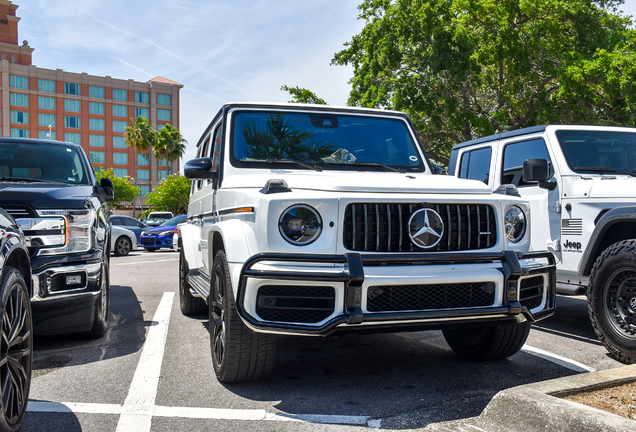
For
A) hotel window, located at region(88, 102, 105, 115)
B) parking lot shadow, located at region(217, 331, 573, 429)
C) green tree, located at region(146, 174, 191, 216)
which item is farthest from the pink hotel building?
parking lot shadow, located at region(217, 331, 573, 429)

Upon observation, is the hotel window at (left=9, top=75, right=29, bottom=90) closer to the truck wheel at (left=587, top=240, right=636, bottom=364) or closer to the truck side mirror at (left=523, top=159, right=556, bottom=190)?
the truck side mirror at (left=523, top=159, right=556, bottom=190)

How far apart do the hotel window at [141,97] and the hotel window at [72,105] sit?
29.1 ft

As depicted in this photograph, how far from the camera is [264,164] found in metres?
4.61

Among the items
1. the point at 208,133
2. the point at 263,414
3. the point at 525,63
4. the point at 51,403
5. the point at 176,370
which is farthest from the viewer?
the point at 525,63

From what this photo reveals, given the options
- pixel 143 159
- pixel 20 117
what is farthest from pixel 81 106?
pixel 143 159

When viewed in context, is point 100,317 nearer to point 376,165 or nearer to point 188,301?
point 188,301

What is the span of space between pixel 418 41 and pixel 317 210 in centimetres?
1788

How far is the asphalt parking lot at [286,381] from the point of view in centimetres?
333

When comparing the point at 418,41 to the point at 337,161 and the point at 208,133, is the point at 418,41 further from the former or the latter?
the point at 337,161

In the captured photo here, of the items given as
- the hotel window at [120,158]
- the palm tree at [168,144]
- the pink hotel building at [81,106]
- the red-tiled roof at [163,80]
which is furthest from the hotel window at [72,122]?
the palm tree at [168,144]

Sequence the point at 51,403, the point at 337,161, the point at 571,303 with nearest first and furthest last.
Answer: the point at 51,403 → the point at 337,161 → the point at 571,303

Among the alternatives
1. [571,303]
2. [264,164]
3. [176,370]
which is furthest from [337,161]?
[571,303]

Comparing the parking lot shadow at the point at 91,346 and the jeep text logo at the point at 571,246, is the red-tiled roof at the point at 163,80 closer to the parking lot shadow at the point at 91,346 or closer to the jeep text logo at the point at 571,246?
the parking lot shadow at the point at 91,346

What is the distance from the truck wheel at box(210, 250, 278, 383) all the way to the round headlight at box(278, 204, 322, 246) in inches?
22.0
